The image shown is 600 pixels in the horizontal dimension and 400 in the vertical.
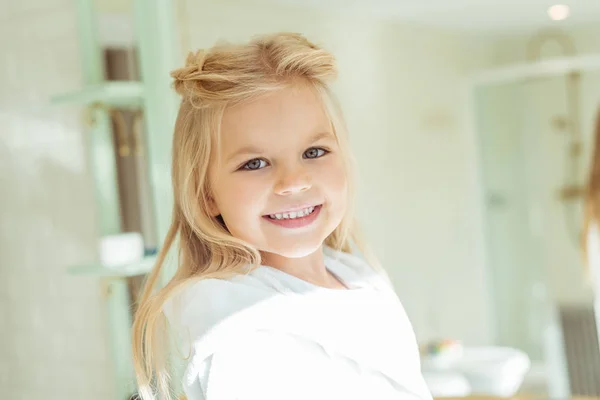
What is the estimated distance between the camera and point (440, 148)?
6.17 ft

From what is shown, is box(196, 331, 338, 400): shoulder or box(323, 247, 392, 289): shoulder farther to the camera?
box(323, 247, 392, 289): shoulder

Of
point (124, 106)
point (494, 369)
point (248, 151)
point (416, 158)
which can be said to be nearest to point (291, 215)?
point (248, 151)

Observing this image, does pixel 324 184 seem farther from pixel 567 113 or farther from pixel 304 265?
pixel 567 113

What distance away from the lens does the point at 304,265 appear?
1.20 m

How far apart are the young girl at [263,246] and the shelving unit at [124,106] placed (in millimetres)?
823

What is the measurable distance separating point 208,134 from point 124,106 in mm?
1187

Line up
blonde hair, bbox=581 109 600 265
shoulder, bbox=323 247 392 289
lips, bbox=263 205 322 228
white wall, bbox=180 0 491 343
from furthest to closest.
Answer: white wall, bbox=180 0 491 343 < blonde hair, bbox=581 109 600 265 < shoulder, bbox=323 247 392 289 < lips, bbox=263 205 322 228

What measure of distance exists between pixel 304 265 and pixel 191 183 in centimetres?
21

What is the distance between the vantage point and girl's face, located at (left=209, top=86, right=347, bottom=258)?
109 cm

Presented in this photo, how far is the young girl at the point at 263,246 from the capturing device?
104 cm

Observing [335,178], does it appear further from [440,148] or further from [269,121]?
[440,148]

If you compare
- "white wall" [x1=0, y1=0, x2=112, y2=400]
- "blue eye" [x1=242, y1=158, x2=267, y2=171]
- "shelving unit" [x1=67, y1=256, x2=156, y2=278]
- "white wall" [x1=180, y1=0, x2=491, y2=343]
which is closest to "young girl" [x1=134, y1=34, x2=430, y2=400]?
"blue eye" [x1=242, y1=158, x2=267, y2=171]

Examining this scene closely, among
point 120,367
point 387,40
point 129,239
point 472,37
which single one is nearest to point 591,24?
point 472,37

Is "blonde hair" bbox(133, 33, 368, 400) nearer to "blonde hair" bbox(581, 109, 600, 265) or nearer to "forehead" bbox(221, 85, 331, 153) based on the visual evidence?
"forehead" bbox(221, 85, 331, 153)
